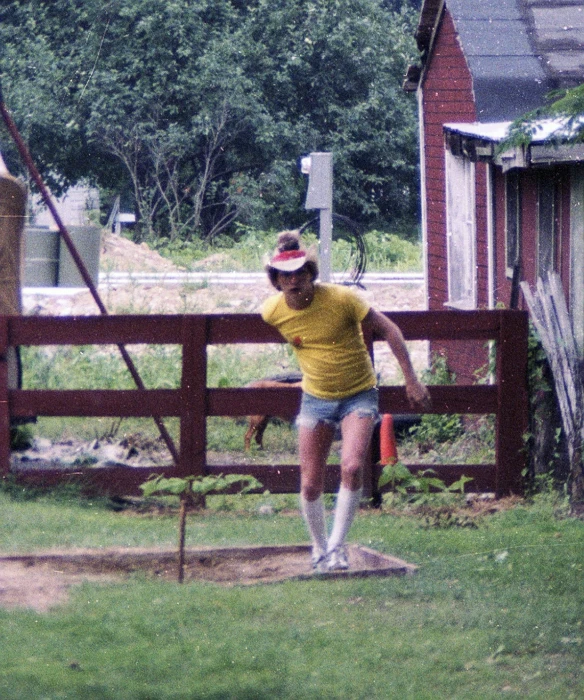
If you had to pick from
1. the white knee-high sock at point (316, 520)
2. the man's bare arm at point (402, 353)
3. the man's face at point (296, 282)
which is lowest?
the white knee-high sock at point (316, 520)

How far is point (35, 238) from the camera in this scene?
32.6ft

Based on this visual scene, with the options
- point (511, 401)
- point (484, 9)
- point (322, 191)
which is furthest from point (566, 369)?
point (484, 9)

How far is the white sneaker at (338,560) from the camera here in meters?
6.24

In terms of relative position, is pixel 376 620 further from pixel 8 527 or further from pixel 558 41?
pixel 558 41

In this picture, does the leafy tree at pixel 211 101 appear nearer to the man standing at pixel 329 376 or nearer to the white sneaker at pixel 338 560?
the man standing at pixel 329 376

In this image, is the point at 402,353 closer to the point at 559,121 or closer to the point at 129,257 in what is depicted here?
the point at 559,121

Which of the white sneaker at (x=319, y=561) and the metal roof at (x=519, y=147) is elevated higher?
the metal roof at (x=519, y=147)

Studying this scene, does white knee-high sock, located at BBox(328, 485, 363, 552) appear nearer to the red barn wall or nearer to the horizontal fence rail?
the horizontal fence rail

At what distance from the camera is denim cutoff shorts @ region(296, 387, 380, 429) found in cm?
632

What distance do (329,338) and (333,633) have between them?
1.75 meters

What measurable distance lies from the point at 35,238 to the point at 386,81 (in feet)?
93.3

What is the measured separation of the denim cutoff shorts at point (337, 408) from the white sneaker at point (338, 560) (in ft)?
2.16

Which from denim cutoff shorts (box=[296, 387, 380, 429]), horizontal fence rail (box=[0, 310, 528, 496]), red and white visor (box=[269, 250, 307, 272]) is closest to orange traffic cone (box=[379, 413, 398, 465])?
horizontal fence rail (box=[0, 310, 528, 496])

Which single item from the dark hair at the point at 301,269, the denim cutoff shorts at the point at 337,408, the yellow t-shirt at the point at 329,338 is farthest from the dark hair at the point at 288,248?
the denim cutoff shorts at the point at 337,408
